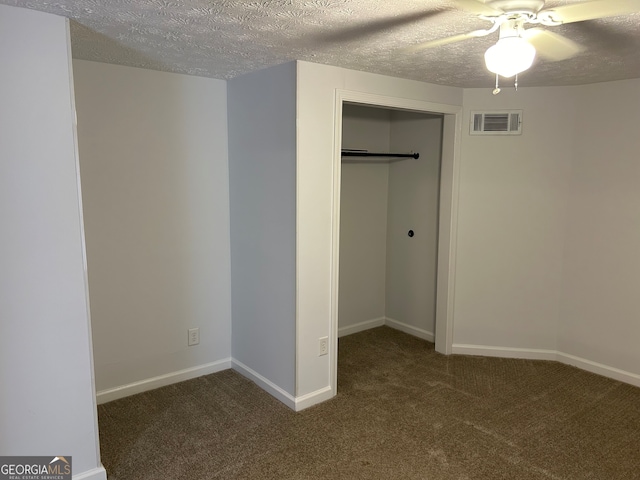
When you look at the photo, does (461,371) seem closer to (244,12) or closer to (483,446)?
(483,446)

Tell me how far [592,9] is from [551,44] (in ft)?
2.75

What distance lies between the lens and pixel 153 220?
10.6ft

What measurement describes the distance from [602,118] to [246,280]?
2.80 metres

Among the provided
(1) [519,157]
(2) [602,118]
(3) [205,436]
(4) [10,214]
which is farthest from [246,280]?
(2) [602,118]

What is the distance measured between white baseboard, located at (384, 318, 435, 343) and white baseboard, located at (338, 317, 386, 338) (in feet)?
0.23

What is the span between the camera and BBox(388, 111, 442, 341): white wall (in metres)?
4.18

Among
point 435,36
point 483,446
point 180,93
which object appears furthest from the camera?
point 180,93

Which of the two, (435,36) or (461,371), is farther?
(461,371)

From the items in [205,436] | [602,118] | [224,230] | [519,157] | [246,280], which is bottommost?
[205,436]

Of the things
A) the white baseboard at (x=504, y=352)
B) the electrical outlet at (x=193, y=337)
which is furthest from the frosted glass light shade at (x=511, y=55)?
the white baseboard at (x=504, y=352)

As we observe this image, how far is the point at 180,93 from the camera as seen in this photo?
3.26 m

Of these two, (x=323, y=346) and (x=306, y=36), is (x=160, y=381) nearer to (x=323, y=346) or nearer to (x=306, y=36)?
(x=323, y=346)

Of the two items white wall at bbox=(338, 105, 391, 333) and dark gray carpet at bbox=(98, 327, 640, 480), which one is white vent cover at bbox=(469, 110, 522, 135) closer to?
white wall at bbox=(338, 105, 391, 333)

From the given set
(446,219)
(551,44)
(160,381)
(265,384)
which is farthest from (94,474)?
(551,44)
